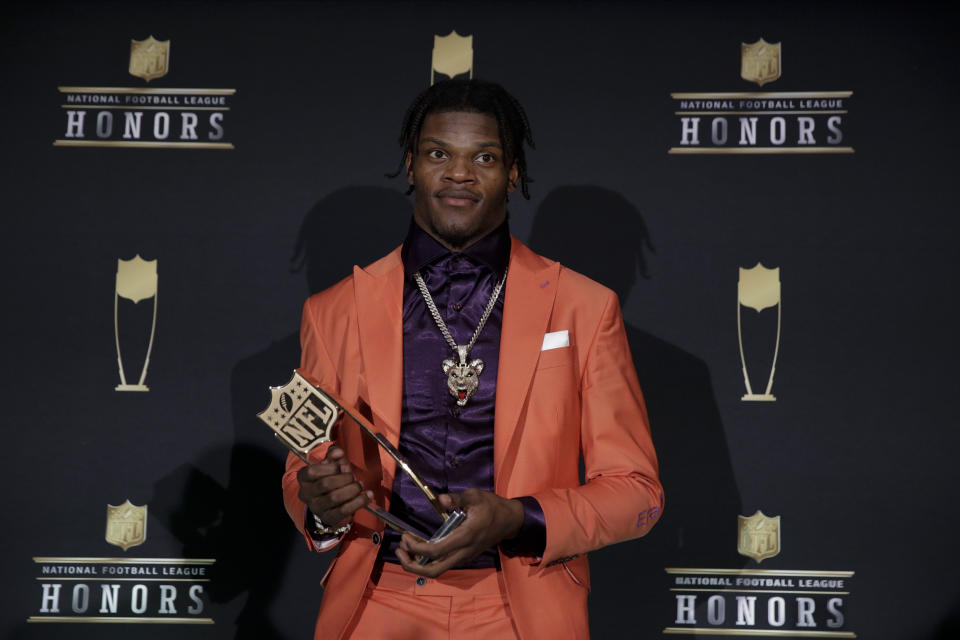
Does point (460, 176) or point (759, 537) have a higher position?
point (460, 176)

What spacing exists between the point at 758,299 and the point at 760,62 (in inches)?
31.5

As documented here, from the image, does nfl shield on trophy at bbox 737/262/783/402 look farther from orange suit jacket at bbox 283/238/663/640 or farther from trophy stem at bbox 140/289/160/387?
trophy stem at bbox 140/289/160/387

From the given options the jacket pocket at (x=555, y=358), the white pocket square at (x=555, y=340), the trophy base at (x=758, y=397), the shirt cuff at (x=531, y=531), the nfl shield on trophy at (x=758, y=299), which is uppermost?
the nfl shield on trophy at (x=758, y=299)

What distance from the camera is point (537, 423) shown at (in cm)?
229

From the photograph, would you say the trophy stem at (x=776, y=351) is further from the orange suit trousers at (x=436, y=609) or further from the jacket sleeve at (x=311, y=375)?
the jacket sleeve at (x=311, y=375)

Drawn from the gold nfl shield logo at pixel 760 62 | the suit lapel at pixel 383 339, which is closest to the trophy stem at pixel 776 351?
the gold nfl shield logo at pixel 760 62

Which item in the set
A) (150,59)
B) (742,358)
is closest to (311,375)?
(742,358)

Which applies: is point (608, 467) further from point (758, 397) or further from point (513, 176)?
point (758, 397)

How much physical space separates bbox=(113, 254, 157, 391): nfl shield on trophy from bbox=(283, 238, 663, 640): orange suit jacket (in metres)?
1.09

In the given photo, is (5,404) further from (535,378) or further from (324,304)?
(535,378)

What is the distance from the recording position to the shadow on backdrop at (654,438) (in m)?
3.23

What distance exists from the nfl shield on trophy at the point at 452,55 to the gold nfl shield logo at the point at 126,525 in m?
1.73

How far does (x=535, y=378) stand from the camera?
2330 millimetres

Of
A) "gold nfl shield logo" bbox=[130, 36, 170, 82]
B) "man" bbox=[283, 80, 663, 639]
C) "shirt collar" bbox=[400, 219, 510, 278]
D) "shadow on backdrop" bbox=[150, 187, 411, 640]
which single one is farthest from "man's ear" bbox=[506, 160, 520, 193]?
"gold nfl shield logo" bbox=[130, 36, 170, 82]
